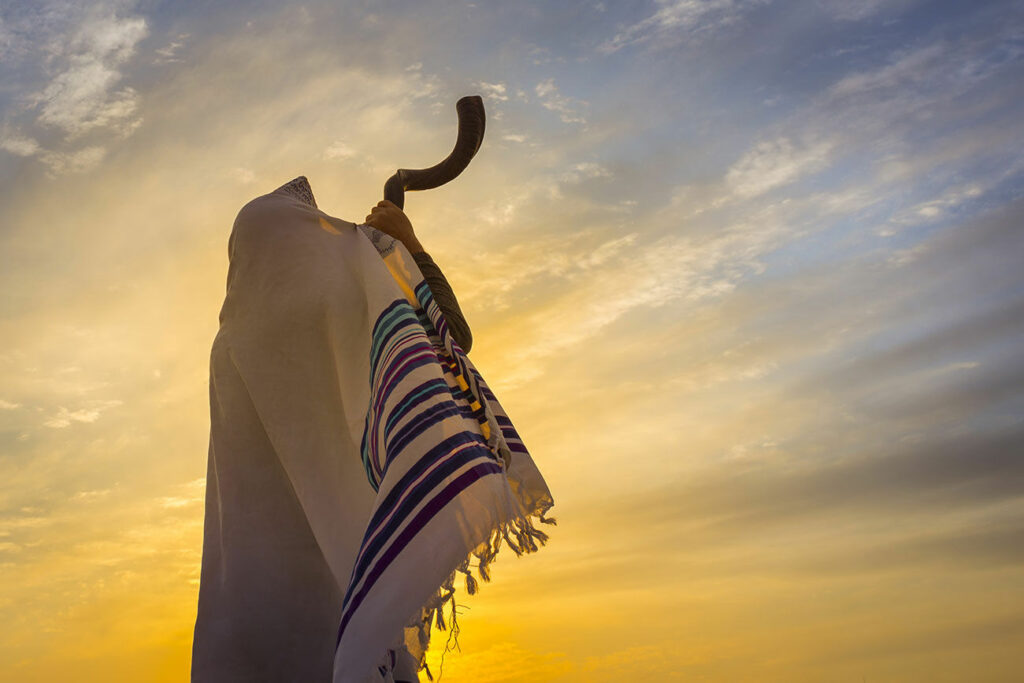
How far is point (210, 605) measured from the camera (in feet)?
7.38

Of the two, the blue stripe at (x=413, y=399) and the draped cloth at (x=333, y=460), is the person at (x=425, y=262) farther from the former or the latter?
the blue stripe at (x=413, y=399)

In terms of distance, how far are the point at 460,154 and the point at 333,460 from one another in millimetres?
1633

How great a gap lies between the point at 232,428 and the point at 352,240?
2.26ft

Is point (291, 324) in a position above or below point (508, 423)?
above

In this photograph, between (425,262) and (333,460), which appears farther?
(425,262)

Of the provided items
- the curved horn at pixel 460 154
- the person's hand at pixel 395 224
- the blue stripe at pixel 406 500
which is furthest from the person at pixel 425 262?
the blue stripe at pixel 406 500

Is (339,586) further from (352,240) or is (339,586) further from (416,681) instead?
(352,240)

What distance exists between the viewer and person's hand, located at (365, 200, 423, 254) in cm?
284

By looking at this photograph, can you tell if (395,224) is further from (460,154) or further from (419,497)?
(419,497)

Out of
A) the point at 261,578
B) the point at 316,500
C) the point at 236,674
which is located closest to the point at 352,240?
the point at 316,500

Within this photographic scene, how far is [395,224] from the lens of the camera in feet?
9.41

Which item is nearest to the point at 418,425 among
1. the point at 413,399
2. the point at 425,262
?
the point at 413,399

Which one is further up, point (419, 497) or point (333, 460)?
point (333, 460)

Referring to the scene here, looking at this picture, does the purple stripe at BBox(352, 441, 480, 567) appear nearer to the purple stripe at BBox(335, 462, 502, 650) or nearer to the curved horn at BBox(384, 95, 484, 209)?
the purple stripe at BBox(335, 462, 502, 650)
